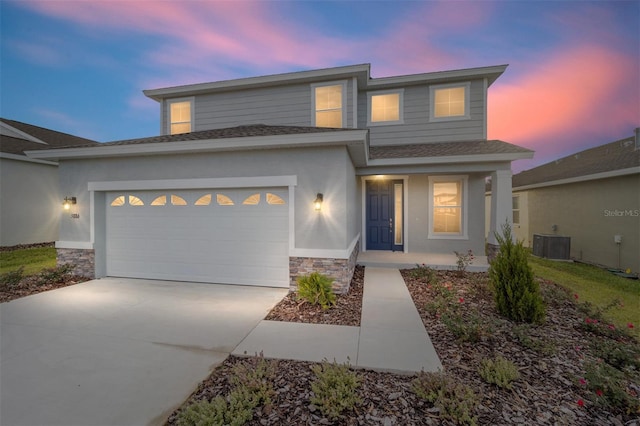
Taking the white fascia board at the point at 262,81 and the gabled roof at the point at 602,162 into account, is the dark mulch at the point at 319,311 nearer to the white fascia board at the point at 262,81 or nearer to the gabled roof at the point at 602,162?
the white fascia board at the point at 262,81

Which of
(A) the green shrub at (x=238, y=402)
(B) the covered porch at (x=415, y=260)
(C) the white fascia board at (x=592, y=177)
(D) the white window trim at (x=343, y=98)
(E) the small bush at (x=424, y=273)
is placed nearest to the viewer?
(A) the green shrub at (x=238, y=402)

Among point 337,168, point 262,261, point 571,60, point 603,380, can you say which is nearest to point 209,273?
point 262,261

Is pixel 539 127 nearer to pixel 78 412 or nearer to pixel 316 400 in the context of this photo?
pixel 316 400

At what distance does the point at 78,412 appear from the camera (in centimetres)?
238

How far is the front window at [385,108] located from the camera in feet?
30.9

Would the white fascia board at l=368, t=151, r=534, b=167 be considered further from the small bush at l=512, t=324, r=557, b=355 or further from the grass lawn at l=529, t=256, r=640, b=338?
the small bush at l=512, t=324, r=557, b=355

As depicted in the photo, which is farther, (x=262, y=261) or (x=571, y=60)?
(x=571, y=60)

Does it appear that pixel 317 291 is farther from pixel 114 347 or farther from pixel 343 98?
pixel 343 98

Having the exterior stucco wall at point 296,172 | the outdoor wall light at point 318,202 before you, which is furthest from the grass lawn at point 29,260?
the outdoor wall light at point 318,202

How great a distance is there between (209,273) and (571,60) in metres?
13.5

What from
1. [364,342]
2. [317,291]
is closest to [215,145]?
[317,291]

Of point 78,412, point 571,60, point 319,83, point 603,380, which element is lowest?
point 78,412

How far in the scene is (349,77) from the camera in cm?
844

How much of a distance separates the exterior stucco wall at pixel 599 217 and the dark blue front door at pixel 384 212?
267 inches
